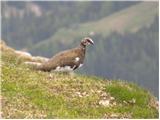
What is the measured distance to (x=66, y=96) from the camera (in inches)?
986

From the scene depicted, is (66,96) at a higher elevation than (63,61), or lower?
lower

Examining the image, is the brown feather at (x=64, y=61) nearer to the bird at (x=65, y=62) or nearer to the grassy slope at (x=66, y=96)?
the bird at (x=65, y=62)

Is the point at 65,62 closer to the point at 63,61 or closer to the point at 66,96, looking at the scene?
the point at 63,61

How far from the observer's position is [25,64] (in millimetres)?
31422

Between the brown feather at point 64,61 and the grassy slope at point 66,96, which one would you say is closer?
the grassy slope at point 66,96

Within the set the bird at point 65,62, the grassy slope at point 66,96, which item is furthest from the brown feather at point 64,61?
the grassy slope at point 66,96

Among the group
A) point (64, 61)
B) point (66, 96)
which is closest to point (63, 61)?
point (64, 61)

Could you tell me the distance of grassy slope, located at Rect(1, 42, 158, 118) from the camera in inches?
889

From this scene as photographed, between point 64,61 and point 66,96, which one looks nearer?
point 66,96

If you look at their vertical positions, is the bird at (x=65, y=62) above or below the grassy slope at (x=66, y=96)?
above

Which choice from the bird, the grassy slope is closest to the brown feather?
the bird

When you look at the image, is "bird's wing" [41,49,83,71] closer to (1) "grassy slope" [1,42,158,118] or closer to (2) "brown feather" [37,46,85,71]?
(2) "brown feather" [37,46,85,71]

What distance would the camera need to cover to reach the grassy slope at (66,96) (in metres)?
22.6

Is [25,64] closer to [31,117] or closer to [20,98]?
[20,98]
